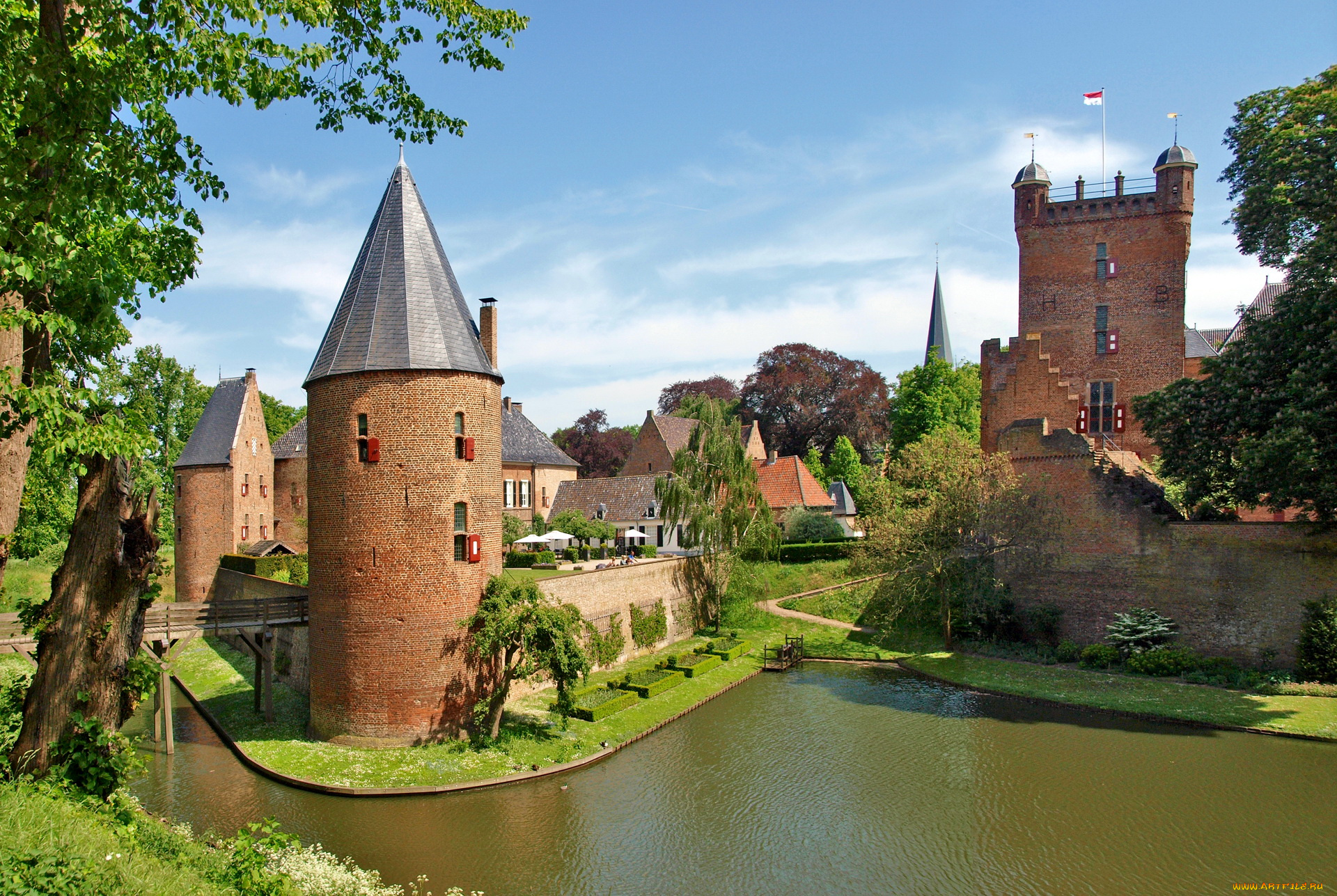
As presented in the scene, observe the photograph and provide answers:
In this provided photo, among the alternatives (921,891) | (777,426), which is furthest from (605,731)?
(777,426)

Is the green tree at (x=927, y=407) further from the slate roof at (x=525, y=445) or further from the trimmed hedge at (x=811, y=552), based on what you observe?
the slate roof at (x=525, y=445)

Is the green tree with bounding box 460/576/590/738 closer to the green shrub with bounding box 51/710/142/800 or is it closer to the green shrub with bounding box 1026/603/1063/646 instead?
the green shrub with bounding box 51/710/142/800

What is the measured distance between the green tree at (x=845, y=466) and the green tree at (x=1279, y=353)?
87.5 ft

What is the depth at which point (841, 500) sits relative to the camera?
46.3 m

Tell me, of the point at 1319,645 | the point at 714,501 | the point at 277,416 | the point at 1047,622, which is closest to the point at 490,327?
the point at 714,501

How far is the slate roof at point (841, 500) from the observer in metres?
45.8

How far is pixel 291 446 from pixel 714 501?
21.3m

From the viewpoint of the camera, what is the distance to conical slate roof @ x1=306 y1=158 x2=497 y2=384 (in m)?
17.1

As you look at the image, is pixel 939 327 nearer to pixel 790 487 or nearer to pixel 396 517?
pixel 790 487

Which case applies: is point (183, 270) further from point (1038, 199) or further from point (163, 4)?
point (1038, 199)

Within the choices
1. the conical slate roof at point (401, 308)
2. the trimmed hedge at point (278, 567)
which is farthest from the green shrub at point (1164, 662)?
the trimmed hedge at point (278, 567)

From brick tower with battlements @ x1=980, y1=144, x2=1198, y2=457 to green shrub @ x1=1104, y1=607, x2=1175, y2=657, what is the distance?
608cm

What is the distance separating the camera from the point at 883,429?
53.4 m

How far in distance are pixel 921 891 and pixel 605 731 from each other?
8379 mm
